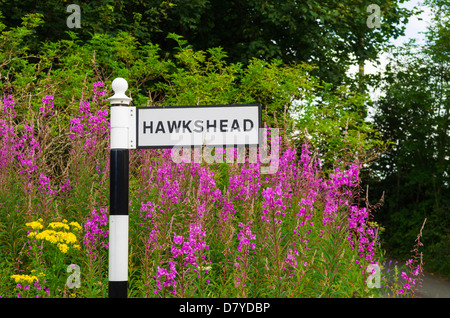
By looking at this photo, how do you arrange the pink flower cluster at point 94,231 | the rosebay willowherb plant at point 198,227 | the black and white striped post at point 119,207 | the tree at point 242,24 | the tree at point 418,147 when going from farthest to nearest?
the tree at point 418,147, the tree at point 242,24, the pink flower cluster at point 94,231, the rosebay willowherb plant at point 198,227, the black and white striped post at point 119,207

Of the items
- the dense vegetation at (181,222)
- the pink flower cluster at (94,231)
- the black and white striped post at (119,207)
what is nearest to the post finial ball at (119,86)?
the black and white striped post at (119,207)

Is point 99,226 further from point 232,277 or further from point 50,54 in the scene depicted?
point 50,54

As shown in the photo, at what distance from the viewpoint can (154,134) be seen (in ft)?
11.4

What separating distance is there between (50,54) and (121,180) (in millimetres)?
7943

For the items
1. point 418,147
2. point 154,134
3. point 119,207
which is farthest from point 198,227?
point 418,147

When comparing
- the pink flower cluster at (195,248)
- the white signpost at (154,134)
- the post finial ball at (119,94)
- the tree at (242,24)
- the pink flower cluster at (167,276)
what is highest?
the tree at (242,24)

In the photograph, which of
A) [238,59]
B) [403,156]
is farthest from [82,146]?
[403,156]

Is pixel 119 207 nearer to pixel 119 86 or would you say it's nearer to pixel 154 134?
pixel 154 134

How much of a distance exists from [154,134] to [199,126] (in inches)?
11.9

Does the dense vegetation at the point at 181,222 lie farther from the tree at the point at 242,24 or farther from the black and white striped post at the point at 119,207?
the tree at the point at 242,24

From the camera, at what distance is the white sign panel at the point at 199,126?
135 inches

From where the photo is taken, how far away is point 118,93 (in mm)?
3512

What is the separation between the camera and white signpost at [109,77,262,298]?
3.39 metres
